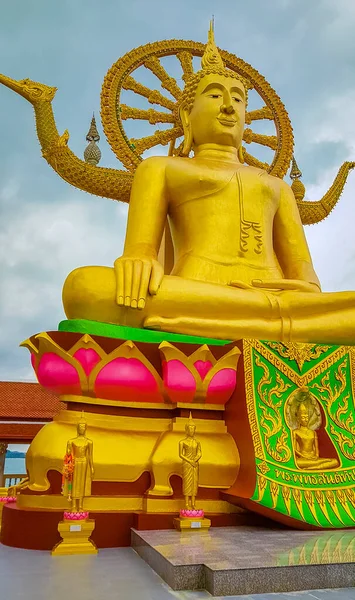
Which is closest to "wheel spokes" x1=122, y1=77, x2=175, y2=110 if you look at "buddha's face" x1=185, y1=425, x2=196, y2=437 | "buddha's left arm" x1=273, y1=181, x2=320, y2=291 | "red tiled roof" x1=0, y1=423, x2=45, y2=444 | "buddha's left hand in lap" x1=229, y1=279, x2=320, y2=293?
"buddha's left arm" x1=273, y1=181, x2=320, y2=291

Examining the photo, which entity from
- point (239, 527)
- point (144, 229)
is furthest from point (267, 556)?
point (144, 229)

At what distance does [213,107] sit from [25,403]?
6.28 m

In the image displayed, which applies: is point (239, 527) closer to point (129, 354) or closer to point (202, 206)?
point (129, 354)

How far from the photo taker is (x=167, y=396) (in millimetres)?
4141

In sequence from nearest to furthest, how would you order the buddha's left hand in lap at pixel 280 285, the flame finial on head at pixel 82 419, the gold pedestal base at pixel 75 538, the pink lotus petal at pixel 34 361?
the gold pedestal base at pixel 75 538
the flame finial on head at pixel 82 419
the pink lotus petal at pixel 34 361
the buddha's left hand in lap at pixel 280 285

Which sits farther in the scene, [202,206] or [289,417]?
[202,206]

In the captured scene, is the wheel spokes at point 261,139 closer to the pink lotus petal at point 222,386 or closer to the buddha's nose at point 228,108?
the buddha's nose at point 228,108

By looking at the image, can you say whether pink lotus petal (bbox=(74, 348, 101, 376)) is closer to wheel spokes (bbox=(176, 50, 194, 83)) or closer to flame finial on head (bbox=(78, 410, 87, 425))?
flame finial on head (bbox=(78, 410, 87, 425))

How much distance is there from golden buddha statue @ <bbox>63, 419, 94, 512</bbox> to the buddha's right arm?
1328 millimetres

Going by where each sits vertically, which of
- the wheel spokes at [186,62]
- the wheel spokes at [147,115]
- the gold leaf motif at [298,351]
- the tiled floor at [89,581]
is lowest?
the tiled floor at [89,581]

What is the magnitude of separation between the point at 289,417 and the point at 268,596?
73.6 inches

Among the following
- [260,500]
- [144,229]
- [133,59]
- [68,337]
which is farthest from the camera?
[133,59]

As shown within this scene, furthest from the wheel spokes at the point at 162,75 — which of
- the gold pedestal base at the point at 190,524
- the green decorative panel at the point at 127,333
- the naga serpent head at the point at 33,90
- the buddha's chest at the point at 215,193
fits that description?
the gold pedestal base at the point at 190,524

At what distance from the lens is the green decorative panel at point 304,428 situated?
361 cm
